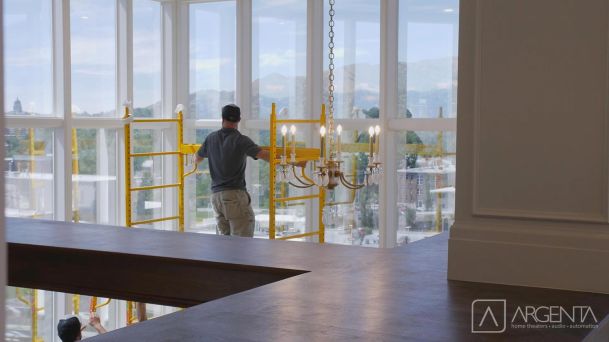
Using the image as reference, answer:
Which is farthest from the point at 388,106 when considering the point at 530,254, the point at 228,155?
the point at 530,254

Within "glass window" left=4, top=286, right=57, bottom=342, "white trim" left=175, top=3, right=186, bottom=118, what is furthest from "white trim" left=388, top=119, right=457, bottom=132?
"glass window" left=4, top=286, right=57, bottom=342

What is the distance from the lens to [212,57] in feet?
28.9

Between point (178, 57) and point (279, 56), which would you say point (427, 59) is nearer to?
point (279, 56)

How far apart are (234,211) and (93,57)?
2.40 meters

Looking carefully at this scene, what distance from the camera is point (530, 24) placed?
2.58 metres

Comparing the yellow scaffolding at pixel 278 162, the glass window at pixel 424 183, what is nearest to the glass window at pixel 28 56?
the yellow scaffolding at pixel 278 162

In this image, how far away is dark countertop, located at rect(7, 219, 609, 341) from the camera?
6.64 ft

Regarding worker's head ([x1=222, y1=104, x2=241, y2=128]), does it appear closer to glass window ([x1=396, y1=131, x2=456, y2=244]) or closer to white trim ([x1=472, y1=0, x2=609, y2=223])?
glass window ([x1=396, y1=131, x2=456, y2=244])

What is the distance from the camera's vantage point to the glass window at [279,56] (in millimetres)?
8227

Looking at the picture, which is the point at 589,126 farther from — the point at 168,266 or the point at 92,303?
the point at 92,303

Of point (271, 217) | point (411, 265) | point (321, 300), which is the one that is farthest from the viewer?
point (271, 217)

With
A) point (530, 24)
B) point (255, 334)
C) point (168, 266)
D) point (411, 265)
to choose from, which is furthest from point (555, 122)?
point (168, 266)

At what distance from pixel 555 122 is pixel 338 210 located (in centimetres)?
542

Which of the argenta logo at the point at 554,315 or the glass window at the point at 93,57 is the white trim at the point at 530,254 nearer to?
the argenta logo at the point at 554,315
